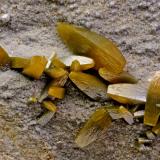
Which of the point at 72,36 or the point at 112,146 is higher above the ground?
the point at 72,36

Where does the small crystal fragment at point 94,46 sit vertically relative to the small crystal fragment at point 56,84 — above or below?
above

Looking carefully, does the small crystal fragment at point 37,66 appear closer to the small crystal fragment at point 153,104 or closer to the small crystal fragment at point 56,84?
the small crystal fragment at point 56,84

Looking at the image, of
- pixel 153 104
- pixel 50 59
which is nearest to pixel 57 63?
pixel 50 59

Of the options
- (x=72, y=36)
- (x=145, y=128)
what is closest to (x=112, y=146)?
(x=145, y=128)

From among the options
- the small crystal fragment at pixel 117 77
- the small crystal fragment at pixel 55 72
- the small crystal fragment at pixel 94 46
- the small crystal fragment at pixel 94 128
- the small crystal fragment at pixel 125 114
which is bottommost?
the small crystal fragment at pixel 94 128

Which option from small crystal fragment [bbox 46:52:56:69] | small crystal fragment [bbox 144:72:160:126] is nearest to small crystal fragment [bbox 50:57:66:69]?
small crystal fragment [bbox 46:52:56:69]

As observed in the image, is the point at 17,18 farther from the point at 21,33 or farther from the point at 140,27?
the point at 140,27

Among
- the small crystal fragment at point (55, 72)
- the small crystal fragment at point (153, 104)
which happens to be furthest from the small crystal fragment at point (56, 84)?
the small crystal fragment at point (153, 104)

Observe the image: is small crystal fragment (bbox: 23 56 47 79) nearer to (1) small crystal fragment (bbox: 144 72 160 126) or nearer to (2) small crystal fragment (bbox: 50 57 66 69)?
(2) small crystal fragment (bbox: 50 57 66 69)
